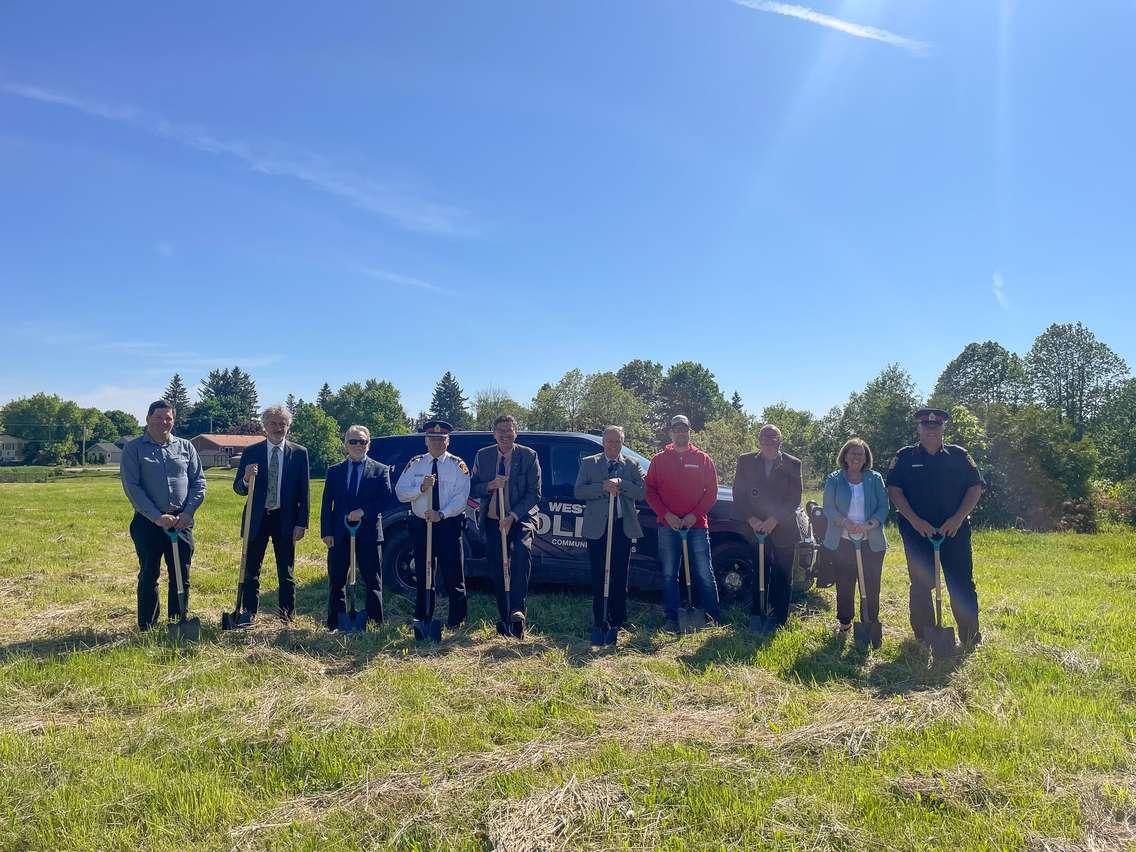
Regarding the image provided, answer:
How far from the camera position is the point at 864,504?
18.7 ft

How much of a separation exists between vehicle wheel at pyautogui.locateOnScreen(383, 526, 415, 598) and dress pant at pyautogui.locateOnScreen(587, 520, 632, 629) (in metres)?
2.32

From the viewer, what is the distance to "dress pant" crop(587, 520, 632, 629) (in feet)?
19.0

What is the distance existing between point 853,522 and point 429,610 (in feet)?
12.4

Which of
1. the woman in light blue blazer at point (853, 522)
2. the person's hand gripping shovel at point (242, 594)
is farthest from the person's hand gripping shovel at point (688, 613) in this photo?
the person's hand gripping shovel at point (242, 594)

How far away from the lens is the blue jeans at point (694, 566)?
605 cm

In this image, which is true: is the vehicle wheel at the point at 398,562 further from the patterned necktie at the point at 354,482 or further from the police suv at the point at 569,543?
the patterned necktie at the point at 354,482

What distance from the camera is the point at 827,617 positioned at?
21.1 ft

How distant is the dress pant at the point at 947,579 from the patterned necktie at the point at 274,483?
5.53 metres

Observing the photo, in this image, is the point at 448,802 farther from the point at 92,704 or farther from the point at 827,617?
the point at 827,617

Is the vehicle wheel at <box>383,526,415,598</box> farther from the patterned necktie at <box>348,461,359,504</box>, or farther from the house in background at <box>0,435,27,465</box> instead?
the house in background at <box>0,435,27,465</box>

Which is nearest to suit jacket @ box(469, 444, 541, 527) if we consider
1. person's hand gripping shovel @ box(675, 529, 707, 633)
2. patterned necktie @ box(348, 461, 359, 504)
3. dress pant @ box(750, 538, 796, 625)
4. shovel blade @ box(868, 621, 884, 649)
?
patterned necktie @ box(348, 461, 359, 504)

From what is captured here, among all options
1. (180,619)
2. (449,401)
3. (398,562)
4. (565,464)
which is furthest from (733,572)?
(449,401)

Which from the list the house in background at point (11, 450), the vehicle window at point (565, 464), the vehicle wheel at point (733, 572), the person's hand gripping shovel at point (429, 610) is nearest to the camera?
the person's hand gripping shovel at point (429, 610)

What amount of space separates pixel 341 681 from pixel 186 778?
4.47ft
